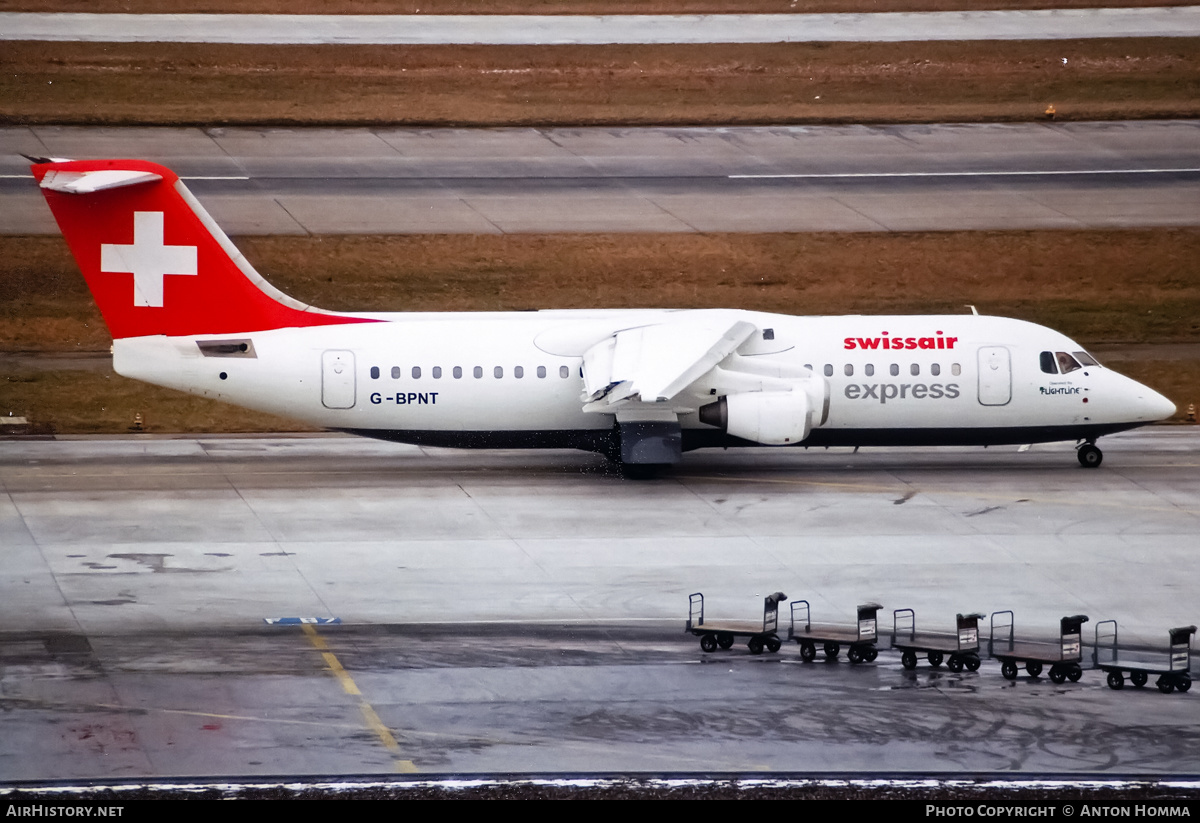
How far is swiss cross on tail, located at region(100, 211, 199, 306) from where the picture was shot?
123 ft

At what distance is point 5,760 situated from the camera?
22719 mm

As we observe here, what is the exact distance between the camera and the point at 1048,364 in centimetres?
3984

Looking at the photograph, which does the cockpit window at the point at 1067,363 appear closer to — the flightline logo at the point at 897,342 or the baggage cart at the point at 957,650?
the flightline logo at the point at 897,342

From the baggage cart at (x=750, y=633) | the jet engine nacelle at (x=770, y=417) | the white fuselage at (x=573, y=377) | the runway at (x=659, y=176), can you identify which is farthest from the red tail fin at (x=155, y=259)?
the runway at (x=659, y=176)

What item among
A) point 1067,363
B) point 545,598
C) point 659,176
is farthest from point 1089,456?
point 659,176

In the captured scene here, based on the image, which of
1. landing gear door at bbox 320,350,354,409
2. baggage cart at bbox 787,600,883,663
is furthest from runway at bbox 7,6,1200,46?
baggage cart at bbox 787,600,883,663

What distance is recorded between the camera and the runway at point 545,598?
77.7 ft

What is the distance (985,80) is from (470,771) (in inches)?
1977

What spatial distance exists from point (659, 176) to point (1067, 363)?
75.3ft

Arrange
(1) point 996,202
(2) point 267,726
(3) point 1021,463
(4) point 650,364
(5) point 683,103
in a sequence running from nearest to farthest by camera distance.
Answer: (2) point 267,726, (4) point 650,364, (3) point 1021,463, (1) point 996,202, (5) point 683,103

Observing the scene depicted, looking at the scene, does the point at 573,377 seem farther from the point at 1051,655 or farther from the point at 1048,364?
the point at 1051,655

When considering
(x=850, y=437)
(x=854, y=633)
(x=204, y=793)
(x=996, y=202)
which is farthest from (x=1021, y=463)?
(x=204, y=793)

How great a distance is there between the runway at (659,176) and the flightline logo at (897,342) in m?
17.1
